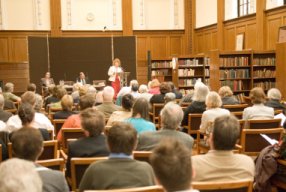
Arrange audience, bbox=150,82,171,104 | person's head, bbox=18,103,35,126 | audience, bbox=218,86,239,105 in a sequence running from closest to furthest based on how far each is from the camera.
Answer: person's head, bbox=18,103,35,126 → audience, bbox=218,86,239,105 → audience, bbox=150,82,171,104

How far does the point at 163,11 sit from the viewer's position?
700 inches

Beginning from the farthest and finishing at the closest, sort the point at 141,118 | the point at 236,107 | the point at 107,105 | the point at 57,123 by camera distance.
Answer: the point at 236,107
the point at 107,105
the point at 57,123
the point at 141,118

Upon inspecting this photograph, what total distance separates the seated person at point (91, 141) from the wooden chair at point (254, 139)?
1.85m

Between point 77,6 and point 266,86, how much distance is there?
9.11 m

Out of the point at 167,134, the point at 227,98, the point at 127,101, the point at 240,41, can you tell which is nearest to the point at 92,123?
the point at 167,134

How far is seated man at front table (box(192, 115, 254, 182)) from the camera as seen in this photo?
276cm

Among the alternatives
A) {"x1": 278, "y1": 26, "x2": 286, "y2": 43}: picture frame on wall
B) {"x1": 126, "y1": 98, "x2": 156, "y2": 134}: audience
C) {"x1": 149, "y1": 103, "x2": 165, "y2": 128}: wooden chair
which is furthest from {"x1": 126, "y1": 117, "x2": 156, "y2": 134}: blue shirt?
{"x1": 278, "y1": 26, "x2": 286, "y2": 43}: picture frame on wall

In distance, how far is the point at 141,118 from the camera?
180 inches

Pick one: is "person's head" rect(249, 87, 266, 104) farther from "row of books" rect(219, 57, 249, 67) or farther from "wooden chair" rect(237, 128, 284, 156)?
"row of books" rect(219, 57, 249, 67)

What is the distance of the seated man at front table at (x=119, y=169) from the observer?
2594 millimetres

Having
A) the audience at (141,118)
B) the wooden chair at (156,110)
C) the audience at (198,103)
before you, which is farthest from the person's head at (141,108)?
the wooden chair at (156,110)

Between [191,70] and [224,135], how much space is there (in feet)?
35.3

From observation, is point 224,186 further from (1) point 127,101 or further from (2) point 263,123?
(1) point 127,101

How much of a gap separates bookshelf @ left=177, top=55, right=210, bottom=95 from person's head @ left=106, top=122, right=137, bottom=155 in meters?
10.8
